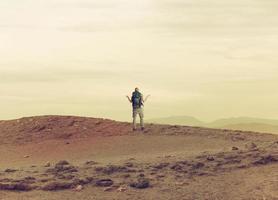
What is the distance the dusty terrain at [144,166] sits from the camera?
17.2 m

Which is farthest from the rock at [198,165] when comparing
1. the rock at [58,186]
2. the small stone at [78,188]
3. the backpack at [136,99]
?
the backpack at [136,99]

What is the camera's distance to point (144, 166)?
1955 centimetres

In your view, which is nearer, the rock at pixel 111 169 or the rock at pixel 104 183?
the rock at pixel 104 183

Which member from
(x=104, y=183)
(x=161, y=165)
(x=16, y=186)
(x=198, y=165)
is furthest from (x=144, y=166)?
(x=16, y=186)

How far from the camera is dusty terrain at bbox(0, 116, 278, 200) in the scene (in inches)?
678

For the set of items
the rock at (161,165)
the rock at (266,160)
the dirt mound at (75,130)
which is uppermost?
the dirt mound at (75,130)

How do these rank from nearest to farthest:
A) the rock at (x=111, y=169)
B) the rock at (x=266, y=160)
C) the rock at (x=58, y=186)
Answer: the rock at (x=58, y=186)
the rock at (x=111, y=169)
the rock at (x=266, y=160)

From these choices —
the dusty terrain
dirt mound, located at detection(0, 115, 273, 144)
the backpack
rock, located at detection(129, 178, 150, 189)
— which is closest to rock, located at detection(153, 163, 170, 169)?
the dusty terrain

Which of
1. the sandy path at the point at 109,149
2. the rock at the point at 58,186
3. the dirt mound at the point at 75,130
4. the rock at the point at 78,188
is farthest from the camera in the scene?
the dirt mound at the point at 75,130

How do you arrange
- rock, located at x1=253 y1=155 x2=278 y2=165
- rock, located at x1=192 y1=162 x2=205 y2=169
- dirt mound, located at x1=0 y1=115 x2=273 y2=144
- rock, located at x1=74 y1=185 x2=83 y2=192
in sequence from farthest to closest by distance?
dirt mound, located at x1=0 y1=115 x2=273 y2=144 → rock, located at x1=253 y1=155 x2=278 y2=165 → rock, located at x1=192 y1=162 x2=205 y2=169 → rock, located at x1=74 y1=185 x2=83 y2=192

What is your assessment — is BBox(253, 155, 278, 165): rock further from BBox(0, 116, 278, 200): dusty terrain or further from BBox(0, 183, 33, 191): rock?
BBox(0, 183, 33, 191): rock

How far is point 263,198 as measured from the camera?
16547mm

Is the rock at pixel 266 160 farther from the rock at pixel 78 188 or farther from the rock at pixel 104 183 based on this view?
the rock at pixel 78 188

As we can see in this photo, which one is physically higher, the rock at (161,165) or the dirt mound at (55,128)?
the dirt mound at (55,128)
